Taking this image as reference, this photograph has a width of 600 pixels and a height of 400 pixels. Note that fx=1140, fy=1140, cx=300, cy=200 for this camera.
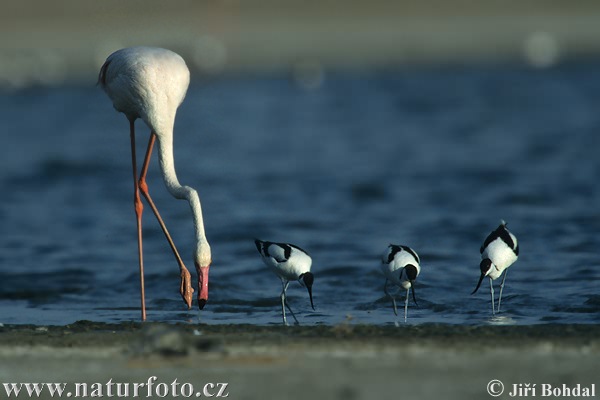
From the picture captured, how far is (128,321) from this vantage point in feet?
24.7

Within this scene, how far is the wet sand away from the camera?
527 cm

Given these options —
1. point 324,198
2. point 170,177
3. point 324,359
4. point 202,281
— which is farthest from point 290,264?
point 324,198

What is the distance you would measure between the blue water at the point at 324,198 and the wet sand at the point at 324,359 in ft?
3.79

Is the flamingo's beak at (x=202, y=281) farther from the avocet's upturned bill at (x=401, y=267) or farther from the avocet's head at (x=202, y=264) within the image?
the avocet's upturned bill at (x=401, y=267)

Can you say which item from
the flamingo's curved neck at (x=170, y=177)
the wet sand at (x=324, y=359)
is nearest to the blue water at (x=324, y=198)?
the flamingo's curved neck at (x=170, y=177)

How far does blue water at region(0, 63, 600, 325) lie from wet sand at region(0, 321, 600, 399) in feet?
3.79

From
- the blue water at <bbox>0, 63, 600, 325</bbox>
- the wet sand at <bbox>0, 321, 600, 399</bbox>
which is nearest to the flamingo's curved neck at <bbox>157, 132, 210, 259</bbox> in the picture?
the blue water at <bbox>0, 63, 600, 325</bbox>

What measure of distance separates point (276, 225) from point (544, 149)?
604 centimetres

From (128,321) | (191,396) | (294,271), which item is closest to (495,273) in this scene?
(294,271)

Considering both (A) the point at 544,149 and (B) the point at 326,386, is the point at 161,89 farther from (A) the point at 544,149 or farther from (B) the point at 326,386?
(A) the point at 544,149

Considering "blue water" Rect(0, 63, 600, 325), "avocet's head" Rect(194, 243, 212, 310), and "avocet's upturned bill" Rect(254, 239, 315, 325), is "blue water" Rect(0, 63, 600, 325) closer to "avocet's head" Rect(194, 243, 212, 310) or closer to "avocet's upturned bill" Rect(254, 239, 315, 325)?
"avocet's upturned bill" Rect(254, 239, 315, 325)

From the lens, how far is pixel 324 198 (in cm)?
1366

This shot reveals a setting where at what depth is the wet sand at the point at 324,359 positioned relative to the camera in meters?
5.27

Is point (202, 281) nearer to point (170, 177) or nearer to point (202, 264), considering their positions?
point (202, 264)
